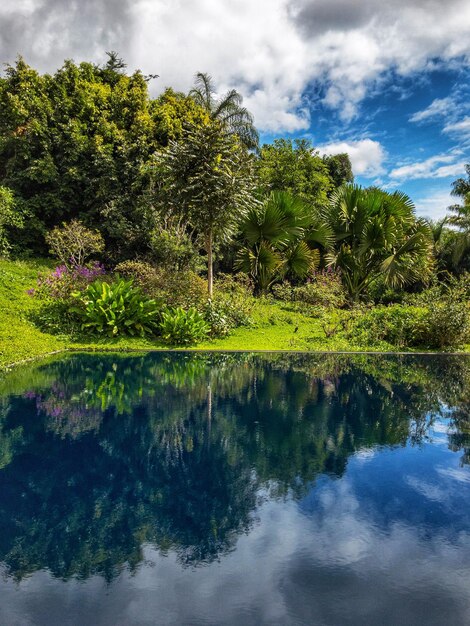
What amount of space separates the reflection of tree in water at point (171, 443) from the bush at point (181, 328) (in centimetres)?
215

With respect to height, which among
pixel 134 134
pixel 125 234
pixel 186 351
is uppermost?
pixel 134 134

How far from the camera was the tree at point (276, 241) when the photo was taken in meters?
16.3

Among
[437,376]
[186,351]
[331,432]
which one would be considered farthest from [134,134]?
[331,432]

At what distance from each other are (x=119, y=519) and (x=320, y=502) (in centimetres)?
162

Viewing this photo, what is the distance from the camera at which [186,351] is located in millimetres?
11320

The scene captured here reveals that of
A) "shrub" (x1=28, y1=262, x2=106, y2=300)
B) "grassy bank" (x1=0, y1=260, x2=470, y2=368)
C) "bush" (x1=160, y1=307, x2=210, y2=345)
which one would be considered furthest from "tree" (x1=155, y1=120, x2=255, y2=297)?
"shrub" (x1=28, y1=262, x2=106, y2=300)

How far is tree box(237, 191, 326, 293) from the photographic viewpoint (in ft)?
53.4

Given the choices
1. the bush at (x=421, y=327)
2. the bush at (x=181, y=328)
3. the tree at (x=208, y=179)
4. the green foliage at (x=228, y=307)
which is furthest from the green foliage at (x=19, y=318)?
the bush at (x=421, y=327)

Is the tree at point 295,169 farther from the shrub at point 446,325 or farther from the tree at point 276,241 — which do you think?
the shrub at point 446,325

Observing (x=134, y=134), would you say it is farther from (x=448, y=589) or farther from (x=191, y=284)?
(x=448, y=589)

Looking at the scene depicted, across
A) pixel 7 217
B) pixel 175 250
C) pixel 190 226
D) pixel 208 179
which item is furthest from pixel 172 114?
pixel 208 179

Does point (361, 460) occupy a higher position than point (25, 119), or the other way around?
point (25, 119)

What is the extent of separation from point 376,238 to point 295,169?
721 centimetres

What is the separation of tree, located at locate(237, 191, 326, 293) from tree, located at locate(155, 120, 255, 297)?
2.82m
